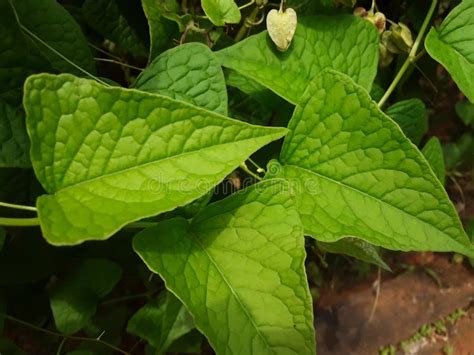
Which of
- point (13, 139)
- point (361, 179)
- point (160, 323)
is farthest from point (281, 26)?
point (160, 323)

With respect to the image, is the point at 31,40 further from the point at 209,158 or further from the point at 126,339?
the point at 126,339

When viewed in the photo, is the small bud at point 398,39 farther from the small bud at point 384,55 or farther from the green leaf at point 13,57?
the green leaf at point 13,57

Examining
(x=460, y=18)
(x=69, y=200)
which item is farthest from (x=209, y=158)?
(x=460, y=18)

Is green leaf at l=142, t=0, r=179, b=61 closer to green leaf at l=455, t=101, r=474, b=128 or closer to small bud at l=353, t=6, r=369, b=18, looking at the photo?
small bud at l=353, t=6, r=369, b=18

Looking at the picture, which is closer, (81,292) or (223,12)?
(223,12)

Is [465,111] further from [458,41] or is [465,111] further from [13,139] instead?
[13,139]

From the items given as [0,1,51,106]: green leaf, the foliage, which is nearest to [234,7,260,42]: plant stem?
the foliage

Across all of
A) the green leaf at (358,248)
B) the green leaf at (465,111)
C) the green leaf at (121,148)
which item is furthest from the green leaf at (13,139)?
the green leaf at (465,111)
